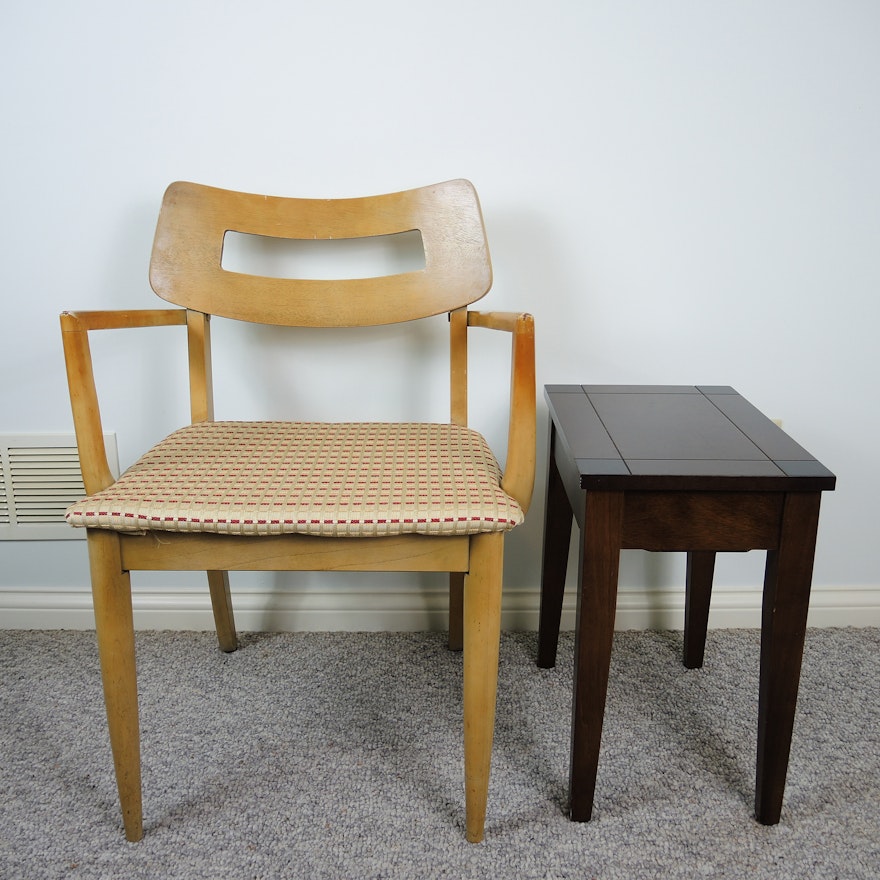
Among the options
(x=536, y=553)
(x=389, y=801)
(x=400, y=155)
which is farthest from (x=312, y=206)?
(x=389, y=801)

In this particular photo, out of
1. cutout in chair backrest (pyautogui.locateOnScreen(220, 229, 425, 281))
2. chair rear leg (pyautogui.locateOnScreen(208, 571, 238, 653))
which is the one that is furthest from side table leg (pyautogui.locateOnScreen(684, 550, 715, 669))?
chair rear leg (pyautogui.locateOnScreen(208, 571, 238, 653))

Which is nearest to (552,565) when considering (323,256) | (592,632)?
(592,632)

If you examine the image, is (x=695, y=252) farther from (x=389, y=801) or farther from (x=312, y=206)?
(x=389, y=801)

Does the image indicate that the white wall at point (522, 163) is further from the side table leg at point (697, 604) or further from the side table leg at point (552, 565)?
the side table leg at point (697, 604)

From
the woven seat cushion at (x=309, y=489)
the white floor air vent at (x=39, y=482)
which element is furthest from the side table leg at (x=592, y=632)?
the white floor air vent at (x=39, y=482)

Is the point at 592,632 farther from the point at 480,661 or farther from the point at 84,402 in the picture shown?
the point at 84,402

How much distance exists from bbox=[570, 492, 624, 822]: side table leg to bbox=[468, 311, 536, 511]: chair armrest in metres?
0.08

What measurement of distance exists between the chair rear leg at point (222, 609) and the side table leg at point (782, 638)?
869mm

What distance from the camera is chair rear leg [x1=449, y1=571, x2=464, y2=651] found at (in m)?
1.43

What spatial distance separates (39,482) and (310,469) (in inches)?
28.8

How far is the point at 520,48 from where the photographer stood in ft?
4.33

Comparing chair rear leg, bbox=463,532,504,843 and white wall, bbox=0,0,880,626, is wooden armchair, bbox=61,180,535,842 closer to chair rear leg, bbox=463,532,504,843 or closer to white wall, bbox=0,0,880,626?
chair rear leg, bbox=463,532,504,843

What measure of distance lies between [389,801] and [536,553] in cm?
57

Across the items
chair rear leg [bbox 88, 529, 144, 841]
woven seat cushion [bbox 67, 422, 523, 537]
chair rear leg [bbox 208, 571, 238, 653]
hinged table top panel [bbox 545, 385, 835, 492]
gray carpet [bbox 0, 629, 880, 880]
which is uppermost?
hinged table top panel [bbox 545, 385, 835, 492]
